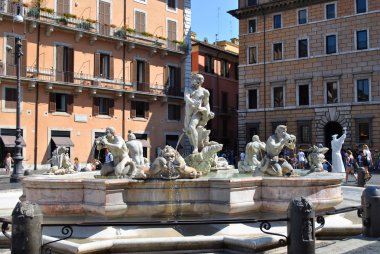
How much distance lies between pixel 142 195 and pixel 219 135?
36.0m

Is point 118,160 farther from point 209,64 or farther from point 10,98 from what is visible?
point 209,64

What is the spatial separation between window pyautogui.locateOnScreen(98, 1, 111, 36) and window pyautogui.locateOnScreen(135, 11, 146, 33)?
2.41 metres

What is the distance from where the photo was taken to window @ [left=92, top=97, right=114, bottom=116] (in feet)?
106

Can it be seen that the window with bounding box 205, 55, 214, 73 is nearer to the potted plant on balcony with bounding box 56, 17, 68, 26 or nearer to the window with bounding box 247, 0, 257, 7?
the window with bounding box 247, 0, 257, 7

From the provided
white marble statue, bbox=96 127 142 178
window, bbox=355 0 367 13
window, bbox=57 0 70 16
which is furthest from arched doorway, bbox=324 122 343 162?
white marble statue, bbox=96 127 142 178

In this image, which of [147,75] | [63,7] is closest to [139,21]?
[147,75]

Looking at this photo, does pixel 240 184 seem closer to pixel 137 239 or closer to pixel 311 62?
pixel 137 239

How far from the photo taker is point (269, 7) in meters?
37.9

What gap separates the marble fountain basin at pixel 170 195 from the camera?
7.55 meters

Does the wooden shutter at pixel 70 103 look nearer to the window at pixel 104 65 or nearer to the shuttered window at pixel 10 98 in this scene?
the window at pixel 104 65

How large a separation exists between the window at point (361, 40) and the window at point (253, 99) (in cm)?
854

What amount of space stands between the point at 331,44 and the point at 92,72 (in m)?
17.0

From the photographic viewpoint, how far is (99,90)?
105 ft

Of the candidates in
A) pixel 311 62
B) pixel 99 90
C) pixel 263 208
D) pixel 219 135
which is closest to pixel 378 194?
pixel 263 208
